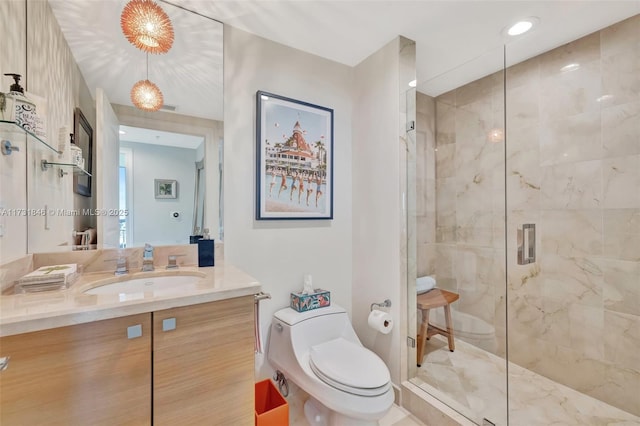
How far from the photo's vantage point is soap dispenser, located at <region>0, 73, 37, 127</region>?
3.22ft

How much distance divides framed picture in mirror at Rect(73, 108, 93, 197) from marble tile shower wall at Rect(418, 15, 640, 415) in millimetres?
1942

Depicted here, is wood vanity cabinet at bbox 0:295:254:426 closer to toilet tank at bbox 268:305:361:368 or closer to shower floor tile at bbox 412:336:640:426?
toilet tank at bbox 268:305:361:368

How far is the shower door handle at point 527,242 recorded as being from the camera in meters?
2.10

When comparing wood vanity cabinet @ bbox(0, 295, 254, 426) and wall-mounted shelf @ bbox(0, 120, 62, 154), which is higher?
wall-mounted shelf @ bbox(0, 120, 62, 154)

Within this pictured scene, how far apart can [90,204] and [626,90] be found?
118 inches

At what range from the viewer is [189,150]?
168cm

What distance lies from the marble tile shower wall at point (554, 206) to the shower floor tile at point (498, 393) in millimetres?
89

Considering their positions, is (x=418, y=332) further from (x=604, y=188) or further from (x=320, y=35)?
(x=320, y=35)

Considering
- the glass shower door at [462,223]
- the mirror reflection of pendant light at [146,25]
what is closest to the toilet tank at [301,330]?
the glass shower door at [462,223]

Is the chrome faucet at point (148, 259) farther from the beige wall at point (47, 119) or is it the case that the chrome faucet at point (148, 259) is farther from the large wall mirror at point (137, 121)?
the beige wall at point (47, 119)

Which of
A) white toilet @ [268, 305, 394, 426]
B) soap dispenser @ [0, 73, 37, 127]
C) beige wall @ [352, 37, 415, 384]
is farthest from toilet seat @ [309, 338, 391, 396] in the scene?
soap dispenser @ [0, 73, 37, 127]

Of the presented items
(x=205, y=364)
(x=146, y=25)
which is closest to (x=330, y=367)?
(x=205, y=364)

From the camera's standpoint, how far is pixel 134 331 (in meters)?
0.97

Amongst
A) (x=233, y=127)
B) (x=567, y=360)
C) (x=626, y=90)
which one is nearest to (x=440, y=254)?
(x=567, y=360)
